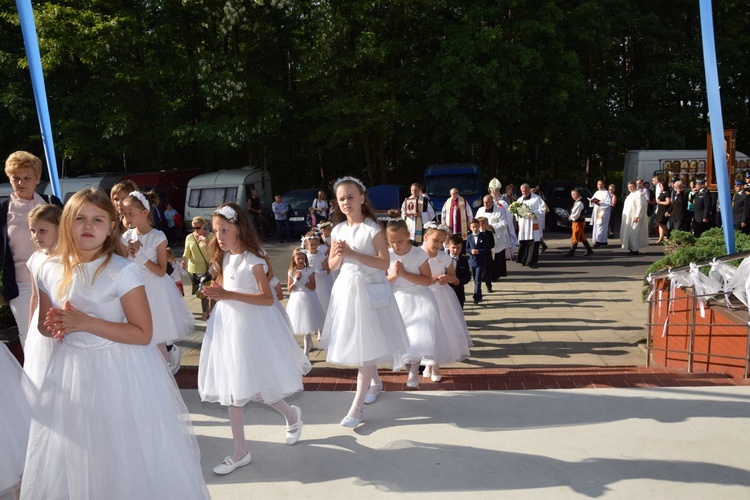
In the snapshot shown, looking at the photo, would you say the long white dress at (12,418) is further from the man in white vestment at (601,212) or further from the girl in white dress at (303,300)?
the man in white vestment at (601,212)

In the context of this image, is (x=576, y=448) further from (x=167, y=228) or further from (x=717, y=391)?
(x=167, y=228)

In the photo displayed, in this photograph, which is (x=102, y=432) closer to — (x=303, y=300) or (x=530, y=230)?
(x=303, y=300)

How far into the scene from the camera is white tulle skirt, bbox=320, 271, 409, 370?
18.6ft

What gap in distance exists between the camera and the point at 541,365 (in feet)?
28.9

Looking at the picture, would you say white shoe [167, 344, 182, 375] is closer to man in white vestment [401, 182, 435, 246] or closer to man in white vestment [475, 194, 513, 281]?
man in white vestment [475, 194, 513, 281]

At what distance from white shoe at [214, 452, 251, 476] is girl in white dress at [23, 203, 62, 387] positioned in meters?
1.23

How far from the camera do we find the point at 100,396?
3.48 meters

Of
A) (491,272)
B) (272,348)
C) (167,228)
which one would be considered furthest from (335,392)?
(167,228)

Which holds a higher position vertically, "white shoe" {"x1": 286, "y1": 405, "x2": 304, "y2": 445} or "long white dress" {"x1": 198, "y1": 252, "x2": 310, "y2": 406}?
"long white dress" {"x1": 198, "y1": 252, "x2": 310, "y2": 406}

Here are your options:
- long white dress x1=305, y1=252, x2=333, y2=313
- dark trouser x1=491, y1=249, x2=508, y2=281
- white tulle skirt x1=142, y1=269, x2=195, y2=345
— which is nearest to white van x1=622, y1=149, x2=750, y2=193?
dark trouser x1=491, y1=249, x2=508, y2=281

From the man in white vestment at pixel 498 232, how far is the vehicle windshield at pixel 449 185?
7570 millimetres

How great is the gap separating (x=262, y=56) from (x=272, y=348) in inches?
1060

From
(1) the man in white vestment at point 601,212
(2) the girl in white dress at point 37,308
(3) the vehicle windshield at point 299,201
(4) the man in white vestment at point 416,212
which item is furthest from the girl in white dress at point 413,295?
(3) the vehicle windshield at point 299,201

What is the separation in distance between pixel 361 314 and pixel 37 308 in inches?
94.6
